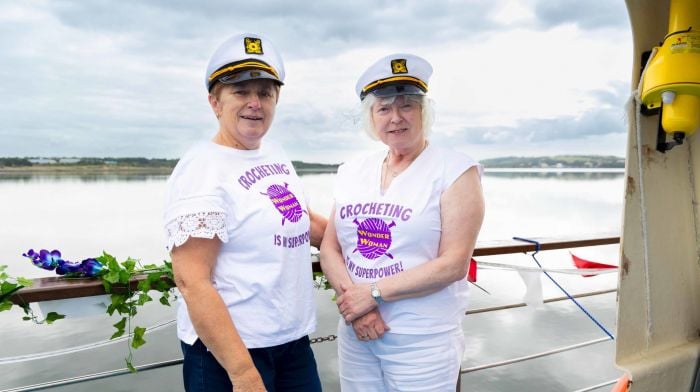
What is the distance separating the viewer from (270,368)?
1.21m

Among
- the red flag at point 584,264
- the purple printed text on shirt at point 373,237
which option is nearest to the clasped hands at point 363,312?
the purple printed text on shirt at point 373,237

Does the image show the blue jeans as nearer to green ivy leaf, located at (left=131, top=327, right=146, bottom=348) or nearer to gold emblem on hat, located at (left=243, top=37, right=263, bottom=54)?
green ivy leaf, located at (left=131, top=327, right=146, bottom=348)

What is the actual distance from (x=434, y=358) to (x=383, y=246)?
1.15ft

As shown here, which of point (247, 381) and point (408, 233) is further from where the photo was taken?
point (408, 233)

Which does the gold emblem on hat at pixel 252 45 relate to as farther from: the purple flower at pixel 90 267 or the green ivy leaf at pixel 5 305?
the green ivy leaf at pixel 5 305

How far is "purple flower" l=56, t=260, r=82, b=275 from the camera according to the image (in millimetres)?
1464

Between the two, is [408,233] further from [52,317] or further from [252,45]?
[52,317]

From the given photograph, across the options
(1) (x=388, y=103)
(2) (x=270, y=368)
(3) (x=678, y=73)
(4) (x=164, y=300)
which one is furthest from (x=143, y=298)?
(3) (x=678, y=73)

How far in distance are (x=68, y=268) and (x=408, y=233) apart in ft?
3.50

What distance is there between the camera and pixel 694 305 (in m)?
1.54

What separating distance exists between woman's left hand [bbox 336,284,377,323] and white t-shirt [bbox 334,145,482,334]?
4 centimetres

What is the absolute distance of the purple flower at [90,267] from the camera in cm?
146

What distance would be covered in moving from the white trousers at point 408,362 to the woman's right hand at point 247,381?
0.43m

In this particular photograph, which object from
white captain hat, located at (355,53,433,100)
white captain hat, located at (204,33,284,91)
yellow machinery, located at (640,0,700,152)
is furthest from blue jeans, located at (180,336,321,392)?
yellow machinery, located at (640,0,700,152)
